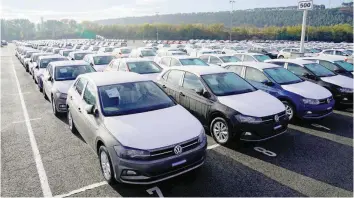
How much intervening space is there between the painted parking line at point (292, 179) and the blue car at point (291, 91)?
2841 mm

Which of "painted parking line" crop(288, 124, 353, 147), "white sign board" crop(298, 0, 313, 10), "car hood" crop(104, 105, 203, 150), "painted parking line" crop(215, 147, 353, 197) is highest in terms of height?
"white sign board" crop(298, 0, 313, 10)

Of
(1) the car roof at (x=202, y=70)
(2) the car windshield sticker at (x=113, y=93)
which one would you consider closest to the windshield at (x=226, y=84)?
(1) the car roof at (x=202, y=70)

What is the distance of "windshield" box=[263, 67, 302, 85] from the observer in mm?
8086

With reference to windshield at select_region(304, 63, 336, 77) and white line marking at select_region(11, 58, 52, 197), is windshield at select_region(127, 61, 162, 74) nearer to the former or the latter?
white line marking at select_region(11, 58, 52, 197)

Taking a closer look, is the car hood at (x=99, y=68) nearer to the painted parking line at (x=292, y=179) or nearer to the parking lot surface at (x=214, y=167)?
the parking lot surface at (x=214, y=167)

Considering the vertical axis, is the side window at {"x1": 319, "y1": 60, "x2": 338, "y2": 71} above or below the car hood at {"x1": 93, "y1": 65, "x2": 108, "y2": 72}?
above

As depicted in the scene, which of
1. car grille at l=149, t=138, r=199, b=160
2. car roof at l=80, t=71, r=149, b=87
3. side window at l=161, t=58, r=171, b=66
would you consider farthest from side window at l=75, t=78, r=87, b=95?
side window at l=161, t=58, r=171, b=66

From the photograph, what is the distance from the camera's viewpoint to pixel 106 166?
4512mm

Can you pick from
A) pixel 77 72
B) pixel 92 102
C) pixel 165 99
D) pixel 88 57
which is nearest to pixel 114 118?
pixel 92 102

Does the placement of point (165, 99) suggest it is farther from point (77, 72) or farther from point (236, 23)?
point (236, 23)

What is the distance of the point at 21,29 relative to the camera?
158m

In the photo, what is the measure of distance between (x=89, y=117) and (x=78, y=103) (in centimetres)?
93

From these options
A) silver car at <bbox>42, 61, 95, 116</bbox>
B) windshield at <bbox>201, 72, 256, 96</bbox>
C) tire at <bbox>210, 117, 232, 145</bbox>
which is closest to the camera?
tire at <bbox>210, 117, 232, 145</bbox>

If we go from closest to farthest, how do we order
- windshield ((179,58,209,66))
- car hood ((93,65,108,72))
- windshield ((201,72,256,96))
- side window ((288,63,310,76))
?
windshield ((201,72,256,96)) → side window ((288,63,310,76)) → windshield ((179,58,209,66)) → car hood ((93,65,108,72))
